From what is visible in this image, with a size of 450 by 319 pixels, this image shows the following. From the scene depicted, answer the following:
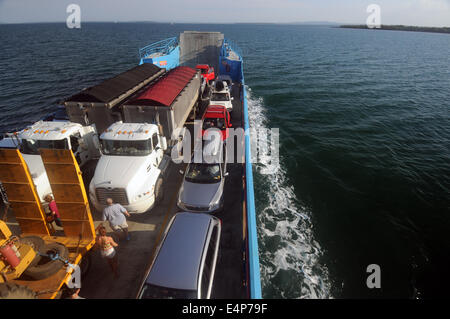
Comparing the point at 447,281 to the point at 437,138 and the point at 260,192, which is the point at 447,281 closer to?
the point at 260,192

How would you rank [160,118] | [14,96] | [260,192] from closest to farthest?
[160,118], [260,192], [14,96]

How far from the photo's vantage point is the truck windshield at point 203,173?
392 inches

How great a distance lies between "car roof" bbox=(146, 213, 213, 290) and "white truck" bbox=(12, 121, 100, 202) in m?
5.44

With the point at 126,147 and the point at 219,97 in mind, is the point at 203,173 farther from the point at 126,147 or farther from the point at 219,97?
the point at 219,97

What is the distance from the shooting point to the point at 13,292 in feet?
15.0

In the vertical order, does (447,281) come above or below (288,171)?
below

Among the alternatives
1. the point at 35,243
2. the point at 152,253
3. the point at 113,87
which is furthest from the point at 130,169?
the point at 113,87

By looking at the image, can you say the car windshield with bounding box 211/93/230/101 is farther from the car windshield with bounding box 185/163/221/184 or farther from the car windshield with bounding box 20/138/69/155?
the car windshield with bounding box 20/138/69/155

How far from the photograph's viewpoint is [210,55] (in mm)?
34250

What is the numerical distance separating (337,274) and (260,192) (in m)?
A: 6.05

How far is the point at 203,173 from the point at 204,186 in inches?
26.8

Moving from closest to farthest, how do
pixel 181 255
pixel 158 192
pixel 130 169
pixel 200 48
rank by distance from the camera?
pixel 181 255 → pixel 130 169 → pixel 158 192 → pixel 200 48
